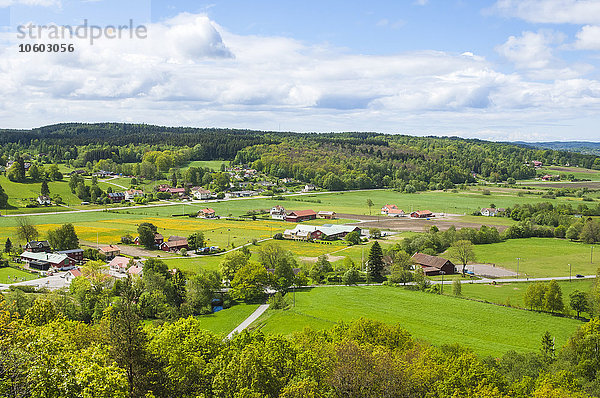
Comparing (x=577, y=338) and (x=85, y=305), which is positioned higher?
(x=577, y=338)

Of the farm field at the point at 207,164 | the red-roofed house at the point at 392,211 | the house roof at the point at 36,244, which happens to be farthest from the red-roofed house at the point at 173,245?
the farm field at the point at 207,164

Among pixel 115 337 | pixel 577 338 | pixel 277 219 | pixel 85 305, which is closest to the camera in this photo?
pixel 115 337

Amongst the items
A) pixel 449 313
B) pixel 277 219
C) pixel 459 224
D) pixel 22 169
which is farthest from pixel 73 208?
pixel 449 313

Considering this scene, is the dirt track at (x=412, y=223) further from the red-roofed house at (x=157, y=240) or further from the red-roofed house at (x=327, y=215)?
the red-roofed house at (x=157, y=240)

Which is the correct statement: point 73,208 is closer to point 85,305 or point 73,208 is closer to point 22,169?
point 22,169

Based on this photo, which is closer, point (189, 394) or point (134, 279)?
point (189, 394)

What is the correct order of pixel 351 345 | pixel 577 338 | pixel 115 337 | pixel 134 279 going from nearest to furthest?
pixel 115 337 → pixel 351 345 → pixel 577 338 → pixel 134 279

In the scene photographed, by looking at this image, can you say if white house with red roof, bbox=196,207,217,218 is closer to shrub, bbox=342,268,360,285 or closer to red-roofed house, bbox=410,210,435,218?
red-roofed house, bbox=410,210,435,218

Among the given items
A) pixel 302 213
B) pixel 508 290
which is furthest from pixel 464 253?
pixel 302 213
